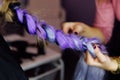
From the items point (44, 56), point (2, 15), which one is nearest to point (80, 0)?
point (44, 56)

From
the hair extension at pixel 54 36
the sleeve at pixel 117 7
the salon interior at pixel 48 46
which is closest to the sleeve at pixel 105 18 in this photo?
the sleeve at pixel 117 7

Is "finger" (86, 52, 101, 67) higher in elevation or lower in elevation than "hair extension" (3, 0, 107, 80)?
lower

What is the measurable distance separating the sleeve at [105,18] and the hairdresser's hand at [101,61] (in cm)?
13

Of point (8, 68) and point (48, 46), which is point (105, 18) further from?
point (48, 46)

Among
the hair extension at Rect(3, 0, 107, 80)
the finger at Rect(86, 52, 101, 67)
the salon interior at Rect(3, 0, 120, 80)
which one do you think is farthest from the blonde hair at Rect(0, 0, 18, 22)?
the salon interior at Rect(3, 0, 120, 80)

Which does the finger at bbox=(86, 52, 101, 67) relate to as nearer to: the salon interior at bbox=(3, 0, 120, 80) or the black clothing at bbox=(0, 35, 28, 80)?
the black clothing at bbox=(0, 35, 28, 80)

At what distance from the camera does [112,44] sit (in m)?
0.60

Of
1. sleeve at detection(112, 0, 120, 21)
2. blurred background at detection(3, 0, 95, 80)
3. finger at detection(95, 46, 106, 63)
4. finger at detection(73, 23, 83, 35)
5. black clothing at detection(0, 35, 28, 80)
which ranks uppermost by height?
sleeve at detection(112, 0, 120, 21)

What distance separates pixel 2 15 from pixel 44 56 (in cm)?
58

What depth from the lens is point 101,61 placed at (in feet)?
1.44

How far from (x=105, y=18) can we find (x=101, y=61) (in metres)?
0.15

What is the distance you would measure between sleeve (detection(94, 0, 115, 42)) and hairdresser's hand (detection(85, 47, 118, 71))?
0.13 meters

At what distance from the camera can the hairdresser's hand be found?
1.44 ft

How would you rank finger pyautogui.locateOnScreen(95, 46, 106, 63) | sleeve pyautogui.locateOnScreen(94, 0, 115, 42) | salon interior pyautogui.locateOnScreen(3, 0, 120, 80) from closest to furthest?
finger pyautogui.locateOnScreen(95, 46, 106, 63), sleeve pyautogui.locateOnScreen(94, 0, 115, 42), salon interior pyautogui.locateOnScreen(3, 0, 120, 80)
